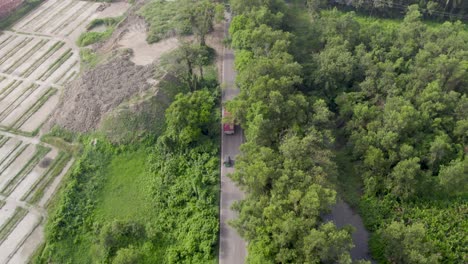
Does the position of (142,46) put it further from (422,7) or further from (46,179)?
(422,7)

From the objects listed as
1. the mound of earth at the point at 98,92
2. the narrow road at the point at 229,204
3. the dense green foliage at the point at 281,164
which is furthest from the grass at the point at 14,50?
the dense green foliage at the point at 281,164

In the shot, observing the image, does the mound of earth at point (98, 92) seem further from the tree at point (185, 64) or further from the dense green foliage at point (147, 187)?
the tree at point (185, 64)

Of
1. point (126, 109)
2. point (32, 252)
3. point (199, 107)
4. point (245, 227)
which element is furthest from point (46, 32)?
point (245, 227)

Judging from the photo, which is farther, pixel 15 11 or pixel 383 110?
pixel 15 11

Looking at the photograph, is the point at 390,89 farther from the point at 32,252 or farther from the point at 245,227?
the point at 32,252

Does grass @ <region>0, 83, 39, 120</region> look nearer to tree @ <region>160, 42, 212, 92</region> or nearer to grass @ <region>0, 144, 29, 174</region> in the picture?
grass @ <region>0, 144, 29, 174</region>

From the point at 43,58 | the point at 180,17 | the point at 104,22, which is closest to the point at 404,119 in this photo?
the point at 180,17
